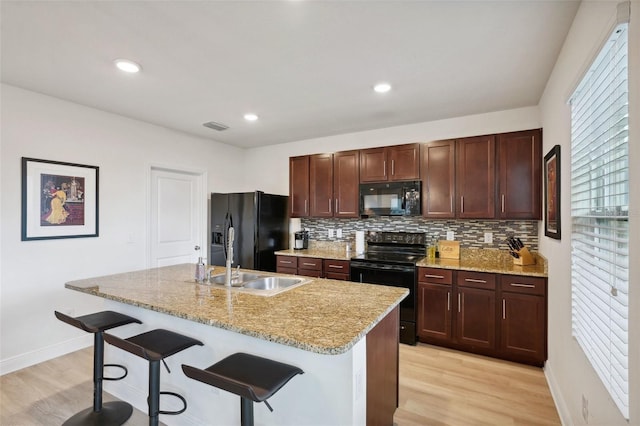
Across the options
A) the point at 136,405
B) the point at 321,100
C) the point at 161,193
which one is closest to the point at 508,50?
the point at 321,100

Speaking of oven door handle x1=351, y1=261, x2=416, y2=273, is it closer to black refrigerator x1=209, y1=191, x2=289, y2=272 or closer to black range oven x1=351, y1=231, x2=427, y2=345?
black range oven x1=351, y1=231, x2=427, y2=345

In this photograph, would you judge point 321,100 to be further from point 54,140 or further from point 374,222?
point 54,140

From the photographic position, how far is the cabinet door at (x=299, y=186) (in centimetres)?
430

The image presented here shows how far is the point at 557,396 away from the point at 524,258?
1180mm

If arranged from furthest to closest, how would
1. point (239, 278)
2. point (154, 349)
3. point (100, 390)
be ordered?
point (239, 278) → point (100, 390) → point (154, 349)

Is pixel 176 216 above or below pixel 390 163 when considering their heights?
below

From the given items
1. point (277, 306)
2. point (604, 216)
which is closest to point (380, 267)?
point (277, 306)

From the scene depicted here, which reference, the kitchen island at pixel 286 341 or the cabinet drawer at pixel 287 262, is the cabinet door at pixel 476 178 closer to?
the kitchen island at pixel 286 341

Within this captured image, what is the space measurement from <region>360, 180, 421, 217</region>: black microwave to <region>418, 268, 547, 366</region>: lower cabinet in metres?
0.74

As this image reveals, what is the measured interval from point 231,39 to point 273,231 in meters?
2.72

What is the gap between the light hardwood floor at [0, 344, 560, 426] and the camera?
2.11 meters

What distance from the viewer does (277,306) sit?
5.50ft

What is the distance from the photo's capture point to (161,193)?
400 centimetres

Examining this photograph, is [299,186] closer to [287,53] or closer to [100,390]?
[287,53]
